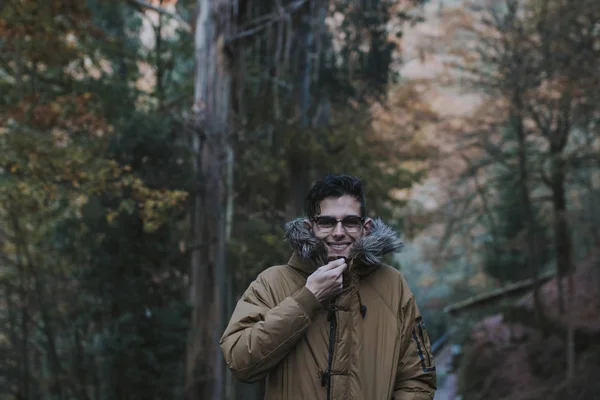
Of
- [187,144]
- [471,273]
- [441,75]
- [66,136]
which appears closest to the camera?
[66,136]

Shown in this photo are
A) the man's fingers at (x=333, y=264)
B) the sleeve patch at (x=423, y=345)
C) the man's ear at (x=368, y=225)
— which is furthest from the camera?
the man's ear at (x=368, y=225)

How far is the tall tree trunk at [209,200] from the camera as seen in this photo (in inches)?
380

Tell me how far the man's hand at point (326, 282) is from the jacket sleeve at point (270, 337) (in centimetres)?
3

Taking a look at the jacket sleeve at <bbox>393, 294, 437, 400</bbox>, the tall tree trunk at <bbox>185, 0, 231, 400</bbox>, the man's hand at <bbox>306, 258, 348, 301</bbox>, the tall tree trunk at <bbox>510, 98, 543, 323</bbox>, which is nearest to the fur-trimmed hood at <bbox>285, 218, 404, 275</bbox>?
the man's hand at <bbox>306, 258, 348, 301</bbox>

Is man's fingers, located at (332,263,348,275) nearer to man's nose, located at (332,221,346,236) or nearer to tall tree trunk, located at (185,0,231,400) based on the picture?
man's nose, located at (332,221,346,236)

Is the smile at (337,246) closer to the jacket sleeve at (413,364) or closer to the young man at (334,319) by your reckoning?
the young man at (334,319)

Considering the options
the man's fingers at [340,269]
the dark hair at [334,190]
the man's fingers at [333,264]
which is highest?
the dark hair at [334,190]

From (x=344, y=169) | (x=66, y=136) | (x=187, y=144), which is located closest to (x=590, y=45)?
(x=344, y=169)

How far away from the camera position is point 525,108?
1608 cm

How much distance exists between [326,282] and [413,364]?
535 mm

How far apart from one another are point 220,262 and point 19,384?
519 cm

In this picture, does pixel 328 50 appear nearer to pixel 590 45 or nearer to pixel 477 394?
pixel 590 45

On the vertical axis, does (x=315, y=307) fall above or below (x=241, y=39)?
below

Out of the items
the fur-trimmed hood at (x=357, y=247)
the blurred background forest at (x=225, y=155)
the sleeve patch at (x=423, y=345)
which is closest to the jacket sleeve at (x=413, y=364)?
the sleeve patch at (x=423, y=345)
